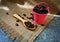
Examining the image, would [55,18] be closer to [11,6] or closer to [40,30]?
[40,30]

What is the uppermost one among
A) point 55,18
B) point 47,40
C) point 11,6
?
point 11,6

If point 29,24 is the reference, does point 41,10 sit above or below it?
above

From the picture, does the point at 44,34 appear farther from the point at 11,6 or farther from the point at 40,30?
the point at 11,6

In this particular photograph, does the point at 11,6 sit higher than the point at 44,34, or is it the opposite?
the point at 11,6

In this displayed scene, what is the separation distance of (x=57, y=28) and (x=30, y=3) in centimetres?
44

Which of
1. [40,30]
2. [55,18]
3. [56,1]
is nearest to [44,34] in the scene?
[40,30]

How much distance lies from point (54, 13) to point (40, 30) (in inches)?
11.8

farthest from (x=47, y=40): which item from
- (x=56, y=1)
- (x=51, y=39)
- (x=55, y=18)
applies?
(x=56, y=1)

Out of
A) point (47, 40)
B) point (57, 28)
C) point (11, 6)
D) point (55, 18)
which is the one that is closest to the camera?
point (47, 40)

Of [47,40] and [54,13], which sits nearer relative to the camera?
[47,40]

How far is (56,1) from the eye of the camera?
1.68 m

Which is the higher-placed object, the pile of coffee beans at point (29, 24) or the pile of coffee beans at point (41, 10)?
the pile of coffee beans at point (41, 10)

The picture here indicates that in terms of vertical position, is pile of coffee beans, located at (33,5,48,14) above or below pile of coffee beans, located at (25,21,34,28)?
above

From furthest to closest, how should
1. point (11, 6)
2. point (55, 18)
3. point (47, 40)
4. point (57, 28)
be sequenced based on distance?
point (11, 6)
point (55, 18)
point (57, 28)
point (47, 40)
